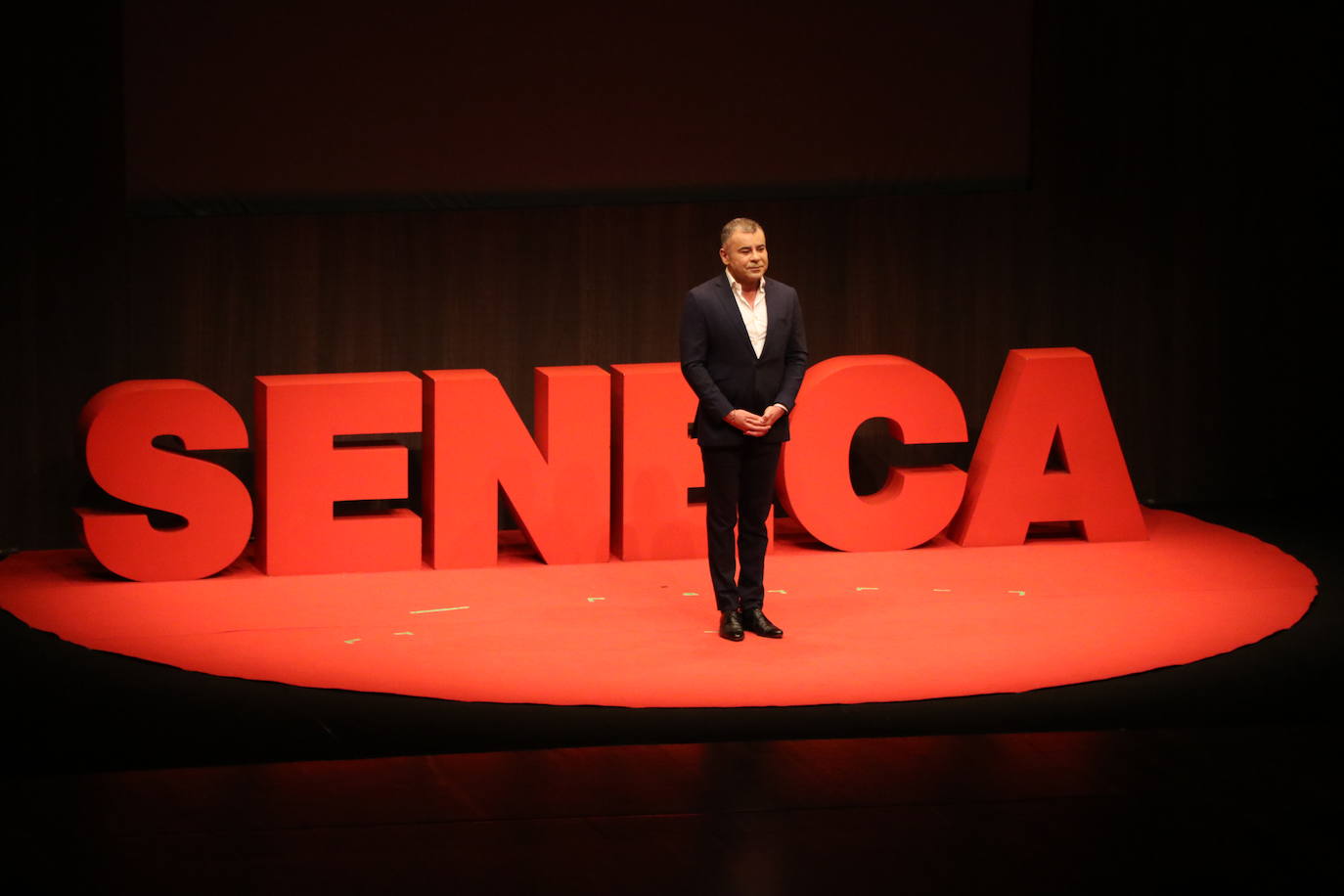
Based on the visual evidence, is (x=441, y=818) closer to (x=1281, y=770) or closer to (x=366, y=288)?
(x=1281, y=770)

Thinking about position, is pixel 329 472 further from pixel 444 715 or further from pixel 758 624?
pixel 444 715

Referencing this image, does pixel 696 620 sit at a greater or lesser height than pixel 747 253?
lesser

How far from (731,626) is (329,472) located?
1.87 m

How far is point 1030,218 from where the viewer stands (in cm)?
821

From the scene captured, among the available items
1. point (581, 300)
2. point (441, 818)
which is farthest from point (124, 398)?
point (441, 818)

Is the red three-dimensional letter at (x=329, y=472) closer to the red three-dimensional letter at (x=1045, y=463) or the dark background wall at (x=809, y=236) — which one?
the dark background wall at (x=809, y=236)

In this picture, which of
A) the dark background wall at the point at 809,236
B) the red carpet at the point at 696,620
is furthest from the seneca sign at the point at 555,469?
the dark background wall at the point at 809,236

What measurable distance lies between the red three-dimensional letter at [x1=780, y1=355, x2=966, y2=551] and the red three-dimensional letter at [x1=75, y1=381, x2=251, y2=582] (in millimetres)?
2083

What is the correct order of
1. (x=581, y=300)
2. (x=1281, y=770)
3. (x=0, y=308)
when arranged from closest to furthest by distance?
(x=1281, y=770) < (x=0, y=308) < (x=581, y=300)

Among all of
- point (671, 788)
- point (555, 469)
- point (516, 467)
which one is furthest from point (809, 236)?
point (671, 788)

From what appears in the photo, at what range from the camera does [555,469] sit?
7203 mm

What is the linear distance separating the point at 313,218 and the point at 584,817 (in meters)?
4.01

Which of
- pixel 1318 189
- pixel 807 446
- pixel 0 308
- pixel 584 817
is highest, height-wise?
pixel 1318 189

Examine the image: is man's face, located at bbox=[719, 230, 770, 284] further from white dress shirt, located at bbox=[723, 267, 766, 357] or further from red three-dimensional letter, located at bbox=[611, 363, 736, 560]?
red three-dimensional letter, located at bbox=[611, 363, 736, 560]
